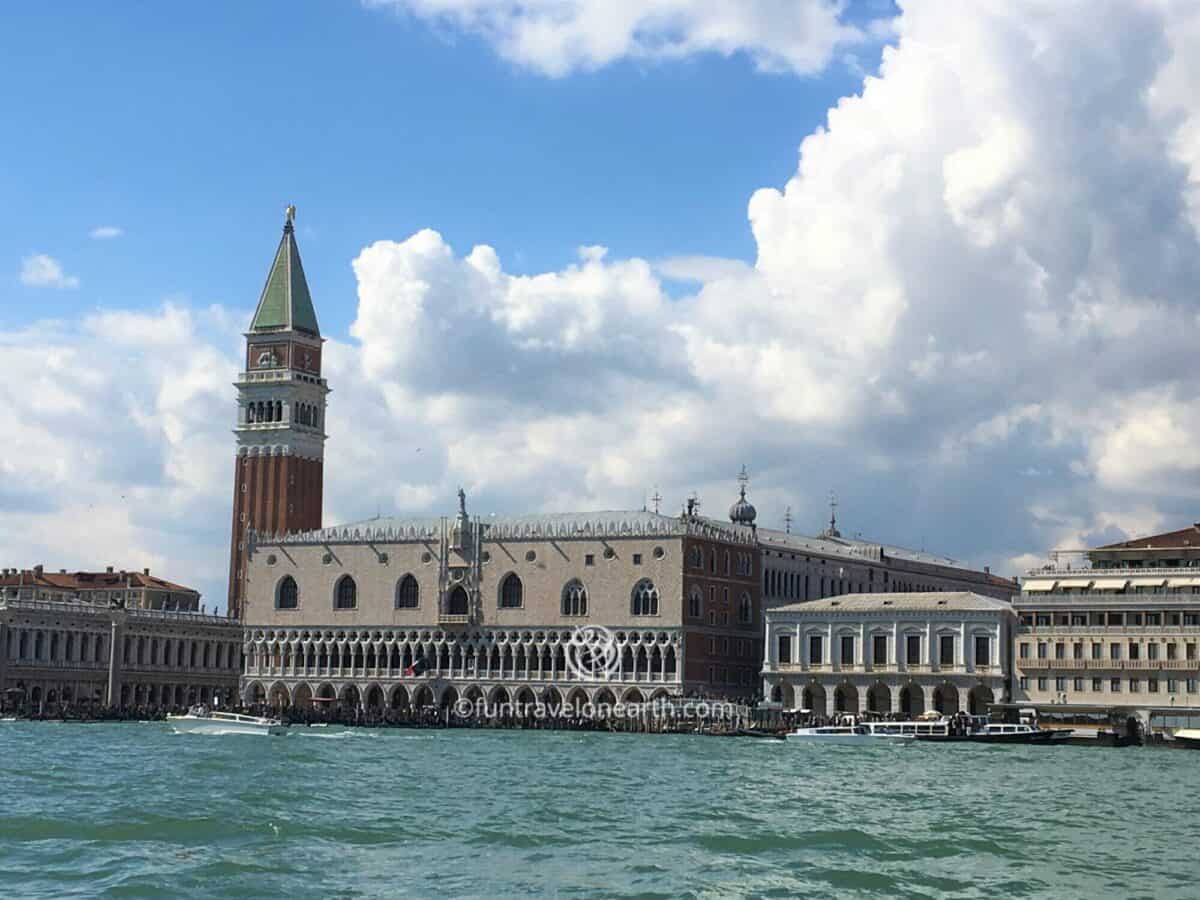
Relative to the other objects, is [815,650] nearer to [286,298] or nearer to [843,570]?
[843,570]

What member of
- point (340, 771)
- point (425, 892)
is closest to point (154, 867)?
point (425, 892)

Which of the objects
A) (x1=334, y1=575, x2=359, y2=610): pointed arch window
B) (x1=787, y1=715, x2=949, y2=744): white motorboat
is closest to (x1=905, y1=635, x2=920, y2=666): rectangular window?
(x1=787, y1=715, x2=949, y2=744): white motorboat

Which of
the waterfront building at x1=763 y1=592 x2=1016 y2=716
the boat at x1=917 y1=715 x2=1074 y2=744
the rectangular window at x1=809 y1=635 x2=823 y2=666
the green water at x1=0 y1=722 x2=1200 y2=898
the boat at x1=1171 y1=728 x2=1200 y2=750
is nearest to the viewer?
the green water at x1=0 y1=722 x2=1200 y2=898

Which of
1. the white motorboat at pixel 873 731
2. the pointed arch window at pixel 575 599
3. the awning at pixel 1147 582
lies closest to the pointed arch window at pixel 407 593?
the pointed arch window at pixel 575 599

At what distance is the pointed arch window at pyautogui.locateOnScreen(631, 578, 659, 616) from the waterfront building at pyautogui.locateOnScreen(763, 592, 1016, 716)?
6537mm

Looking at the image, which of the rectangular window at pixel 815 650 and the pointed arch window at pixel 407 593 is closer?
the rectangular window at pixel 815 650

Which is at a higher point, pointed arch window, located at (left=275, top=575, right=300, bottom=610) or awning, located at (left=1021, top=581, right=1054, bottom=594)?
pointed arch window, located at (left=275, top=575, right=300, bottom=610)

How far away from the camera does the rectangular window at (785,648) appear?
3885 inches

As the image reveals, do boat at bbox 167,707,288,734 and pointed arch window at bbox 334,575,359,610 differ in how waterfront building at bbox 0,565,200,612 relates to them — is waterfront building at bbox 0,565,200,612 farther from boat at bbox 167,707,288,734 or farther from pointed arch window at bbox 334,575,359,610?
boat at bbox 167,707,288,734

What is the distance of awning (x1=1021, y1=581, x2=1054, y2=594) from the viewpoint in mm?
89562

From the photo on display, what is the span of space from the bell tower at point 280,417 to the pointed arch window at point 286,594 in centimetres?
936

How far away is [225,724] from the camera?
8412cm

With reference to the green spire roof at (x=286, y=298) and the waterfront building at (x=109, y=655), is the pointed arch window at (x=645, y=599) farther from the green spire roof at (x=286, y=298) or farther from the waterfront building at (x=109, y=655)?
the green spire roof at (x=286, y=298)

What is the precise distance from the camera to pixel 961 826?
40594 millimetres
